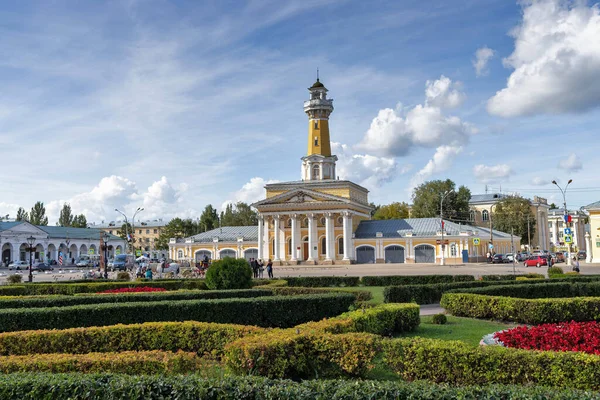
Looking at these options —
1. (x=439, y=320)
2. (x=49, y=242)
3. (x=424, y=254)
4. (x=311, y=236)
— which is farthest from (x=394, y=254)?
(x=49, y=242)

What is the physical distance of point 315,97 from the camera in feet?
263

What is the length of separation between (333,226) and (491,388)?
215 feet

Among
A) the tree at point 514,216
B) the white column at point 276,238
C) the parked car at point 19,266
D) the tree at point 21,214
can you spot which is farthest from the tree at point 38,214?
the tree at point 514,216

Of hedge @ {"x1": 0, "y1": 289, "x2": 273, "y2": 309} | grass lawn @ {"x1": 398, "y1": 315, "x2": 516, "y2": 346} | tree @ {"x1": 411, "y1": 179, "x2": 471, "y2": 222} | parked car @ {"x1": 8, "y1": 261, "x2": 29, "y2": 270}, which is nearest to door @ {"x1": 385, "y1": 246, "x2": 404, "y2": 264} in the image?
tree @ {"x1": 411, "y1": 179, "x2": 471, "y2": 222}

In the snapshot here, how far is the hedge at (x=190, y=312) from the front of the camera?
14.1 meters

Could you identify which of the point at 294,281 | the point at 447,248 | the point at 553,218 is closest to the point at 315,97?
the point at 447,248

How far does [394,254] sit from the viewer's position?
7119 cm

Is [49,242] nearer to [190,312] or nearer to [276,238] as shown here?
[276,238]

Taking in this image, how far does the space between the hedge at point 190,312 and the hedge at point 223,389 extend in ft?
24.0

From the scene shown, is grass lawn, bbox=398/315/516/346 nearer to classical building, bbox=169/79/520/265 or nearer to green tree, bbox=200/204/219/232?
classical building, bbox=169/79/520/265

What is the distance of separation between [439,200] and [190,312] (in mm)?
81230

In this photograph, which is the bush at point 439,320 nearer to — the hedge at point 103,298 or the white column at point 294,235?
the hedge at point 103,298

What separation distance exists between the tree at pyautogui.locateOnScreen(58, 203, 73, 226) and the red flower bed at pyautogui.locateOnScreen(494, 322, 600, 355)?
391 feet

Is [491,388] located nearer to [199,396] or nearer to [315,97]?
[199,396]
